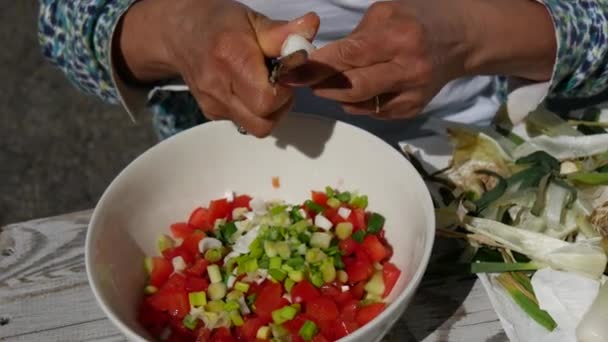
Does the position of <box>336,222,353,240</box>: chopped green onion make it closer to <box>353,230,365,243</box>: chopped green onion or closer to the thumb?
<box>353,230,365,243</box>: chopped green onion

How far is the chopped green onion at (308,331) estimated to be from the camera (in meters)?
1.01

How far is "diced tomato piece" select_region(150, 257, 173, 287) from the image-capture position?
3.76ft

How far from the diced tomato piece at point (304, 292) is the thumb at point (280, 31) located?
1.04ft

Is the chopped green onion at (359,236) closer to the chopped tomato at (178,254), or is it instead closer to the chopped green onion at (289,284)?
the chopped green onion at (289,284)

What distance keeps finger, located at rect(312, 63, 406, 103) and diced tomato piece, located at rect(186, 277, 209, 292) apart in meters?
0.32

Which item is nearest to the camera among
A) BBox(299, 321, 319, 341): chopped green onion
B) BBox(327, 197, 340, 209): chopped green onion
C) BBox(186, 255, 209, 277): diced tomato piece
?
BBox(299, 321, 319, 341): chopped green onion

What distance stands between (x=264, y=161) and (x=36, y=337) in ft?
1.46

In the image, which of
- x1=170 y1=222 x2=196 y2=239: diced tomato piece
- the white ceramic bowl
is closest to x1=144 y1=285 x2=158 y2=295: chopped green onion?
the white ceramic bowl

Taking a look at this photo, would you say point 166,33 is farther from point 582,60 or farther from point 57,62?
point 582,60

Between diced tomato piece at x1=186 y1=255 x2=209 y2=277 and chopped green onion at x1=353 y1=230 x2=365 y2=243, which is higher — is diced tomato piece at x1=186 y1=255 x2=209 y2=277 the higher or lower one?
the lower one

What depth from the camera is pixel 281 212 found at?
118 centimetres

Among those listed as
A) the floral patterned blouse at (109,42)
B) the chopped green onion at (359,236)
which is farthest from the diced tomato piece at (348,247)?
the floral patterned blouse at (109,42)

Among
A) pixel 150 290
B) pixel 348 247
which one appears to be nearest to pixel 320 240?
pixel 348 247

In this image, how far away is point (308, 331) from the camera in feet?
3.32
